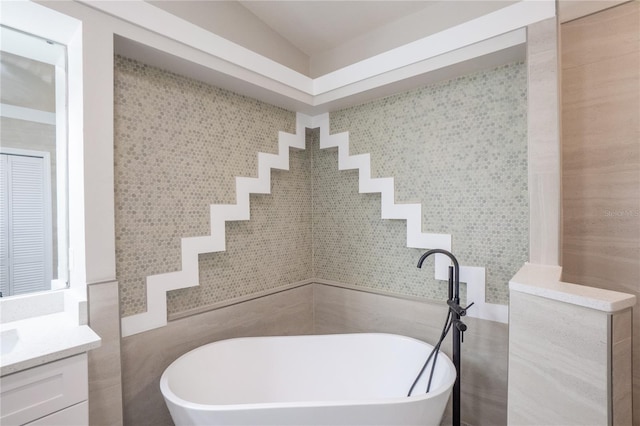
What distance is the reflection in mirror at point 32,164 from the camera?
1.44 metres

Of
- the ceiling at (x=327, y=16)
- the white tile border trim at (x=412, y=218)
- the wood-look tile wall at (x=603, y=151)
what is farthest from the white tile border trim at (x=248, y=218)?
the ceiling at (x=327, y=16)

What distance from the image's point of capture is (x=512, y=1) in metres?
1.61

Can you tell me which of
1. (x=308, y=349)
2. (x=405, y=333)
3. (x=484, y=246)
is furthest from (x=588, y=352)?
(x=308, y=349)

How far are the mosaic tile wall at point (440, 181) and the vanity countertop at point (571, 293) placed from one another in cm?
61

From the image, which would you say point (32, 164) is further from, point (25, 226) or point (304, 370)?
point (304, 370)

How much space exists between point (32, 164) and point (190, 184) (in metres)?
0.73

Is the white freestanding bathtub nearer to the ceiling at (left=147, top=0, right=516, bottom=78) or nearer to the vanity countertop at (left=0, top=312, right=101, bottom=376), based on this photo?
the vanity countertop at (left=0, top=312, right=101, bottom=376)

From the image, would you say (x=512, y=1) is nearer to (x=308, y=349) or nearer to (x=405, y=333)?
(x=405, y=333)

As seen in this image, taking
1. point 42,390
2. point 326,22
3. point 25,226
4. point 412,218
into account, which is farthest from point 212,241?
point 326,22

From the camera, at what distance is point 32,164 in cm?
150

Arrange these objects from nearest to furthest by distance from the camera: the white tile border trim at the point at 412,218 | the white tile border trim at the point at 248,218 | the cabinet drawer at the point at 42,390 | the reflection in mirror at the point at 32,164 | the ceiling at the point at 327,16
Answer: the cabinet drawer at the point at 42,390 → the reflection in mirror at the point at 32,164 → the white tile border trim at the point at 248,218 → the white tile border trim at the point at 412,218 → the ceiling at the point at 327,16

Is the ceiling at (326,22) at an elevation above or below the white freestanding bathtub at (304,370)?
above

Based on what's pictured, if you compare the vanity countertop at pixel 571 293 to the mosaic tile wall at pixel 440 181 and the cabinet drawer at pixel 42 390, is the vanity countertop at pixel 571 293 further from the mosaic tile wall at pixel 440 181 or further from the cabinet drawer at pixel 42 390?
the cabinet drawer at pixel 42 390

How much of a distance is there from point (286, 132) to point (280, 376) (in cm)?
180
